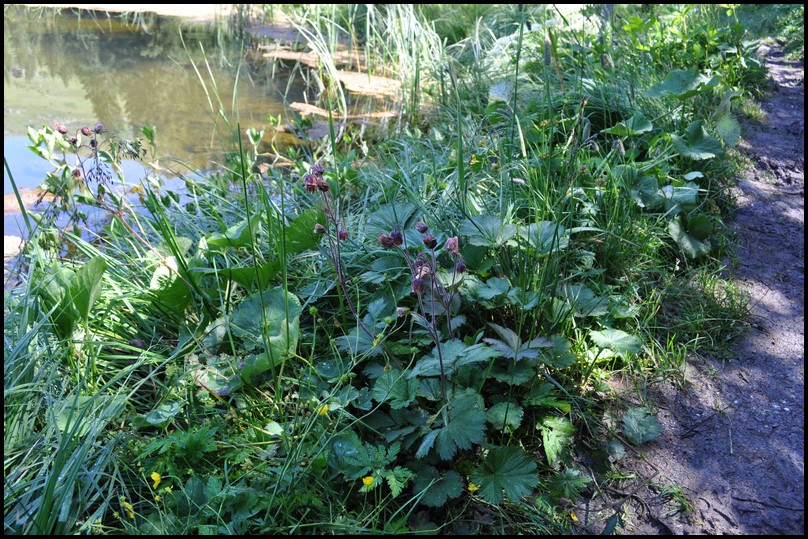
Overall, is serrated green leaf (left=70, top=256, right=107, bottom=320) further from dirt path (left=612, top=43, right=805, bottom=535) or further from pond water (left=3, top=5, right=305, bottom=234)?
pond water (left=3, top=5, right=305, bottom=234)

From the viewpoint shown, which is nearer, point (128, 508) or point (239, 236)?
point (128, 508)

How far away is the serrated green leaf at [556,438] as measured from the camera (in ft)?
5.56

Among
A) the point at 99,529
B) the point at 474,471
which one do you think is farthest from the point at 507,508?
the point at 99,529

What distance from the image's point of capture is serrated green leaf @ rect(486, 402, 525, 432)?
1643 mm

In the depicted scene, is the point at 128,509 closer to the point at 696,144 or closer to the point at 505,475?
the point at 505,475

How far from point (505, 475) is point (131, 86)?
562cm

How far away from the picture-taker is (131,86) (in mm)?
5848

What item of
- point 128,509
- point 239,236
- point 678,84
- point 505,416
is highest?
point 678,84

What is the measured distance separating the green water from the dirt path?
114 inches

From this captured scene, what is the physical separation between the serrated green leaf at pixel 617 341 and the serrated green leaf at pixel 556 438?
29cm

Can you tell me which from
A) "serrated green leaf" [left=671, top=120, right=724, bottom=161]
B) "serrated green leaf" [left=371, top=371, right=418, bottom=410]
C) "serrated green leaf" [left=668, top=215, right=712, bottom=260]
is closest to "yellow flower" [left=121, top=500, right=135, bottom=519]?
"serrated green leaf" [left=371, top=371, right=418, bottom=410]

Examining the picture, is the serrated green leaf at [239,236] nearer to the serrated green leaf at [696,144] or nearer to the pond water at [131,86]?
the pond water at [131,86]

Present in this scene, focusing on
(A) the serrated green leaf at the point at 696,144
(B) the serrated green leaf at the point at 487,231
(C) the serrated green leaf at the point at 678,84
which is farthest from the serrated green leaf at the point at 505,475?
(C) the serrated green leaf at the point at 678,84

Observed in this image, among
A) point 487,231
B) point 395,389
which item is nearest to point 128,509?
point 395,389
